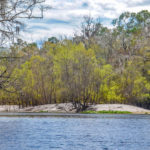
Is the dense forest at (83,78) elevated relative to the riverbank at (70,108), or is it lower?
elevated

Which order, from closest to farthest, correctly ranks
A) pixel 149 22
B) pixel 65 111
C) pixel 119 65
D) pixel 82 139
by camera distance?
pixel 82 139 → pixel 65 111 → pixel 119 65 → pixel 149 22

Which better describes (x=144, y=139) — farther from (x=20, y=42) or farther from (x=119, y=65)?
(x=119, y=65)

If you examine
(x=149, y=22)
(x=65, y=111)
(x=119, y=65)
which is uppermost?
(x=149, y=22)

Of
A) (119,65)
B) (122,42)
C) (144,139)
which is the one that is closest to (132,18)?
(122,42)

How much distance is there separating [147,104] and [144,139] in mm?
44953

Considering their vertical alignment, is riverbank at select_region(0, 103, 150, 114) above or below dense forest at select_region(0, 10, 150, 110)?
below

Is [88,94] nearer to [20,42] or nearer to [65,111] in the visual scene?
[65,111]

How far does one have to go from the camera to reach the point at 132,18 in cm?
11494

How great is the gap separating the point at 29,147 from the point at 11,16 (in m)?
7.49

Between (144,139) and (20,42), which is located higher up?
(20,42)

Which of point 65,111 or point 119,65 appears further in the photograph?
point 119,65

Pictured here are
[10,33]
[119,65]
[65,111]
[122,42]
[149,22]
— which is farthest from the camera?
[149,22]

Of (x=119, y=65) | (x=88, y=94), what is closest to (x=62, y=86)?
(x=88, y=94)

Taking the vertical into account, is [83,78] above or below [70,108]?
above
